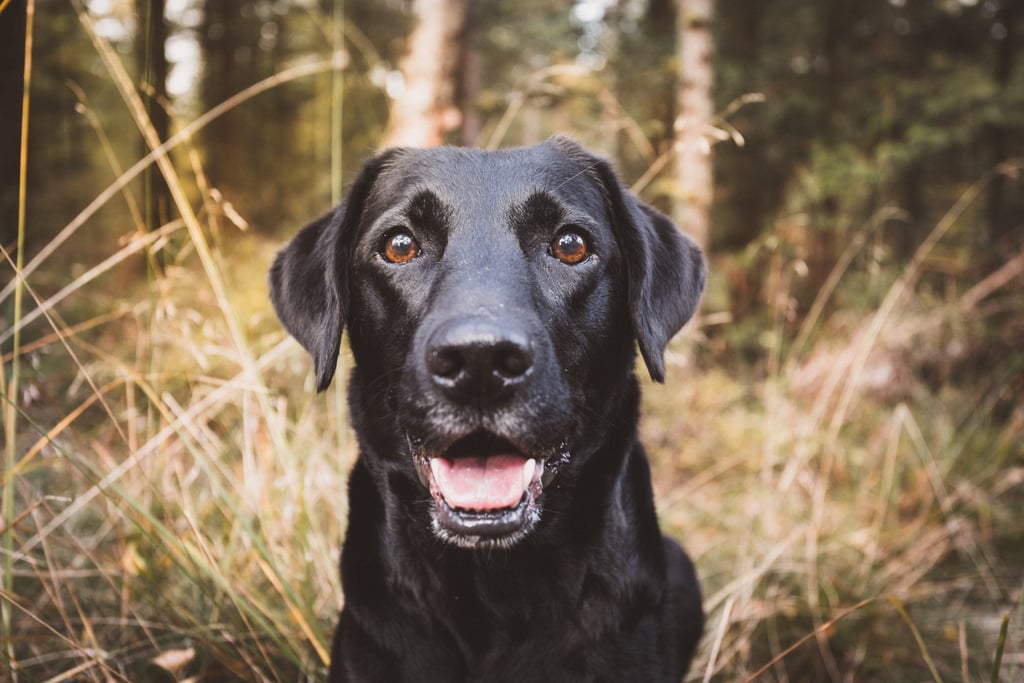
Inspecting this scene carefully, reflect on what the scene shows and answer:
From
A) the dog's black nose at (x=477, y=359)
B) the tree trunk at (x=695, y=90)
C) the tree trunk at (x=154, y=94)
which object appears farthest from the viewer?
the tree trunk at (x=695, y=90)

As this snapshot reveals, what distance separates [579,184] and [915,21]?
8696mm

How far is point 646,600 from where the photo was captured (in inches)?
82.7

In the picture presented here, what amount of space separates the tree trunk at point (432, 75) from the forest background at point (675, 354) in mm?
20

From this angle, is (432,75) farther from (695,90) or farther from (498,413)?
(498,413)

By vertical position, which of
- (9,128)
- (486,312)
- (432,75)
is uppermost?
(432,75)

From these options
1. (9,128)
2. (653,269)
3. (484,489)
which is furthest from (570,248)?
(9,128)

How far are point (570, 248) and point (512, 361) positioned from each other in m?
0.57

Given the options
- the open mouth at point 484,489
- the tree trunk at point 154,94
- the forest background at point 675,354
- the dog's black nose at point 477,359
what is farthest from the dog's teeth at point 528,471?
the tree trunk at point 154,94

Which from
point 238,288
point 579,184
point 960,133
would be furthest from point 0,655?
point 960,133

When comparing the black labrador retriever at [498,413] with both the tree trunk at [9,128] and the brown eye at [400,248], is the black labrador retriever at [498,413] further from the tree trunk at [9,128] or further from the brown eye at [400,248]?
the tree trunk at [9,128]

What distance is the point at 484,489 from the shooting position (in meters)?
1.86

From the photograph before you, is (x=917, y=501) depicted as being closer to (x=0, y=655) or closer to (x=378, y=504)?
(x=378, y=504)

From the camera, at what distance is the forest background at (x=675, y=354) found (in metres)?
2.46

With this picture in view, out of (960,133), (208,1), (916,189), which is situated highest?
(208,1)
